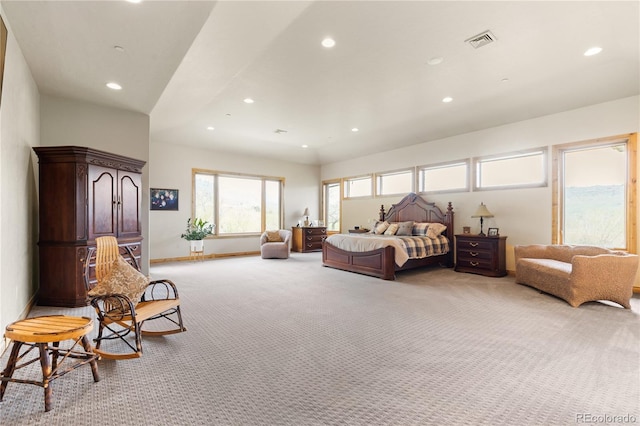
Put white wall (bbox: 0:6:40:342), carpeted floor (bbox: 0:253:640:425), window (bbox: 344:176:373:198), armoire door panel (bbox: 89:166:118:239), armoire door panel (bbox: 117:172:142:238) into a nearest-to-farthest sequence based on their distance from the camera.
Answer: carpeted floor (bbox: 0:253:640:425) < white wall (bbox: 0:6:40:342) < armoire door panel (bbox: 89:166:118:239) < armoire door panel (bbox: 117:172:142:238) < window (bbox: 344:176:373:198)

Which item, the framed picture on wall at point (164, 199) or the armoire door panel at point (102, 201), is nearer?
the armoire door panel at point (102, 201)

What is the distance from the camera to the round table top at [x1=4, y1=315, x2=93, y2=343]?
5.91 feet

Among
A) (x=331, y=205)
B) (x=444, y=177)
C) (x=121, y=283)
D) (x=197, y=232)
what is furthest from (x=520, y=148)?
(x=197, y=232)

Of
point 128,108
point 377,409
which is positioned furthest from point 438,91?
point 128,108

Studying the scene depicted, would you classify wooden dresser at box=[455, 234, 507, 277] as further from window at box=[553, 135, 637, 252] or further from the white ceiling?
the white ceiling

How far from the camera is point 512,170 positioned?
6.04 m

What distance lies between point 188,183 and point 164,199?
0.74 m

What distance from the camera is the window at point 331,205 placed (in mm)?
10266

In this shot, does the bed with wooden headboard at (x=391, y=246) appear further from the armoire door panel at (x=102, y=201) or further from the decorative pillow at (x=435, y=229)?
the armoire door panel at (x=102, y=201)

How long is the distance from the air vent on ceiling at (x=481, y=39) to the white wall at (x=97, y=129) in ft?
16.8

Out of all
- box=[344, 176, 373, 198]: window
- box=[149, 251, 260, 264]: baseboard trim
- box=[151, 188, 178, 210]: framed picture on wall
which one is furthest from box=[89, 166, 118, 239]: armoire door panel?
box=[344, 176, 373, 198]: window

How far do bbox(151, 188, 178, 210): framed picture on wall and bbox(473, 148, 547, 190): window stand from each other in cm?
717

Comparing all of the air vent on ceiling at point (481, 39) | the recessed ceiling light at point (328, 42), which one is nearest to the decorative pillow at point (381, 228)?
the air vent on ceiling at point (481, 39)

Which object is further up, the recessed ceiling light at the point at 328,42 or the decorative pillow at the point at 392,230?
the recessed ceiling light at the point at 328,42
